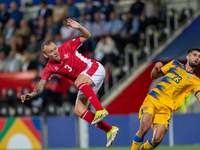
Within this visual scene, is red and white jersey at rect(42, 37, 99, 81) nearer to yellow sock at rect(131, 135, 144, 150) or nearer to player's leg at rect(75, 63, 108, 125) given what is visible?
player's leg at rect(75, 63, 108, 125)

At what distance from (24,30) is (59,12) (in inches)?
55.9

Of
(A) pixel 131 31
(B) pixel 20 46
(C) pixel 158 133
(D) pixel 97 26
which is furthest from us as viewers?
(B) pixel 20 46

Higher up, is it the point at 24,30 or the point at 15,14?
the point at 15,14

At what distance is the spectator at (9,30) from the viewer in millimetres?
14657

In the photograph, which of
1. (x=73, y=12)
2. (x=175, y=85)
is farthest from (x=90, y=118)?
(x=73, y=12)

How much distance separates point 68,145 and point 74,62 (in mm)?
4561

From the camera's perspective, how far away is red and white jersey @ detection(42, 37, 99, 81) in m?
6.91

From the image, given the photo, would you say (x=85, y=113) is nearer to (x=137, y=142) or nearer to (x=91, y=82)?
(x=91, y=82)

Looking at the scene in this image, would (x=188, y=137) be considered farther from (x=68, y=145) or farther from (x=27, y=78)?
(x=27, y=78)

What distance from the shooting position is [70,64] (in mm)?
6918

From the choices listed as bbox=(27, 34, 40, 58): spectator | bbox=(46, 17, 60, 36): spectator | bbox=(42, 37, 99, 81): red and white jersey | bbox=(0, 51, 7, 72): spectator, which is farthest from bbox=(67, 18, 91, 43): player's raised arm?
bbox=(0, 51, 7, 72): spectator

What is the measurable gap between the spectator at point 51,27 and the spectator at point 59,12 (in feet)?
0.41

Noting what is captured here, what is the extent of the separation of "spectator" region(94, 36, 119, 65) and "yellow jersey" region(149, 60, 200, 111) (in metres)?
5.34

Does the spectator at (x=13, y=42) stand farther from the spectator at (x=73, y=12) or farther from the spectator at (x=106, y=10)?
the spectator at (x=106, y=10)
